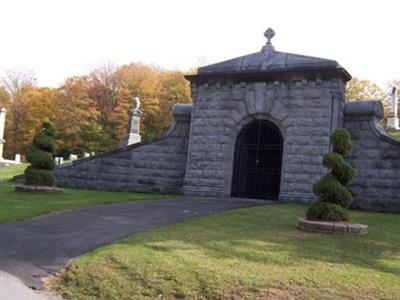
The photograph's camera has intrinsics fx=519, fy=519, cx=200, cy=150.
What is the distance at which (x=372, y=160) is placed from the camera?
48.1 ft

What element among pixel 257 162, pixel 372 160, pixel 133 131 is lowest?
pixel 257 162

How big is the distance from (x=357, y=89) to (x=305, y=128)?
38549 mm

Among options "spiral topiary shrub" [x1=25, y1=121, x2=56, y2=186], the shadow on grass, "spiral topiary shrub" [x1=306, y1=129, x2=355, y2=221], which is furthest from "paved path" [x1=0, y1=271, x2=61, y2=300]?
"spiral topiary shrub" [x1=25, y1=121, x2=56, y2=186]

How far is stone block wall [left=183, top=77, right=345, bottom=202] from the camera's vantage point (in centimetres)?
1508

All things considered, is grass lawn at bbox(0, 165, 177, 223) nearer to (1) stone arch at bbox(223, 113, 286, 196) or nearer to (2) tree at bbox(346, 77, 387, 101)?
(1) stone arch at bbox(223, 113, 286, 196)

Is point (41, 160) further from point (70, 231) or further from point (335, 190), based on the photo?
point (335, 190)

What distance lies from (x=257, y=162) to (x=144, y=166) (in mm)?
3858

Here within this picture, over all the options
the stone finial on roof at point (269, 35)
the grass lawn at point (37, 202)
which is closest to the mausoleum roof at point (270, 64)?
the stone finial on roof at point (269, 35)

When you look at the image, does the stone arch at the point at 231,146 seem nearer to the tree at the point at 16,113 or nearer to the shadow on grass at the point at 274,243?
the shadow on grass at the point at 274,243

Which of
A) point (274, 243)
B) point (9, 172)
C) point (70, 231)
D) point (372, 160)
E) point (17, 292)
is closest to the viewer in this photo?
point (17, 292)

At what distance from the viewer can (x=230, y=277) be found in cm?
610

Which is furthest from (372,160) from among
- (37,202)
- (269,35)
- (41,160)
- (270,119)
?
(41,160)

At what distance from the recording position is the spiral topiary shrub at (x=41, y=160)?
14.8m

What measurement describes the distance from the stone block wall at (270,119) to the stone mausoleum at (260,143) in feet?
0.10
